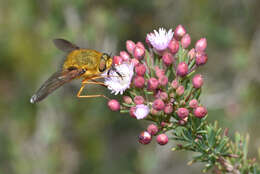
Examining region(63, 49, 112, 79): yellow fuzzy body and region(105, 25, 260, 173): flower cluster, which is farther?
region(63, 49, 112, 79): yellow fuzzy body

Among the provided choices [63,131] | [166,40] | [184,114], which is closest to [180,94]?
[184,114]

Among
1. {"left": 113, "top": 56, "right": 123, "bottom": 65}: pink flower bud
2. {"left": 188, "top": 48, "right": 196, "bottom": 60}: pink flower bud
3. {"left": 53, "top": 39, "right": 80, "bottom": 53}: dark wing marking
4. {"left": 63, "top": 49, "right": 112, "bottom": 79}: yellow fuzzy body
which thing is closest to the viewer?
{"left": 188, "top": 48, "right": 196, "bottom": 60}: pink flower bud

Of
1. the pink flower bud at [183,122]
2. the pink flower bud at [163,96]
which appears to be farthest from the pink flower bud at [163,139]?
the pink flower bud at [163,96]

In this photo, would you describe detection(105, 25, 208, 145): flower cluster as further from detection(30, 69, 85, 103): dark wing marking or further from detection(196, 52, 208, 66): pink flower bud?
detection(30, 69, 85, 103): dark wing marking

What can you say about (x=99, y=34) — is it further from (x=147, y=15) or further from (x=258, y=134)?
(x=258, y=134)

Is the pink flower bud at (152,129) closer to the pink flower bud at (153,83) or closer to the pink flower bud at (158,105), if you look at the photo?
the pink flower bud at (158,105)

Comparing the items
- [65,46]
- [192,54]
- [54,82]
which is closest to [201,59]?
[192,54]

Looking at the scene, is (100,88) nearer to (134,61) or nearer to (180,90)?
(134,61)

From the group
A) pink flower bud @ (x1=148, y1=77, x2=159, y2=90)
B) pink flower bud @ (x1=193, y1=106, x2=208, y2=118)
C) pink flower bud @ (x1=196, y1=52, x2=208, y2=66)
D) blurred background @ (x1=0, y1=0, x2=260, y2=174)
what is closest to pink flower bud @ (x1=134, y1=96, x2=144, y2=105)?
pink flower bud @ (x1=148, y1=77, x2=159, y2=90)
